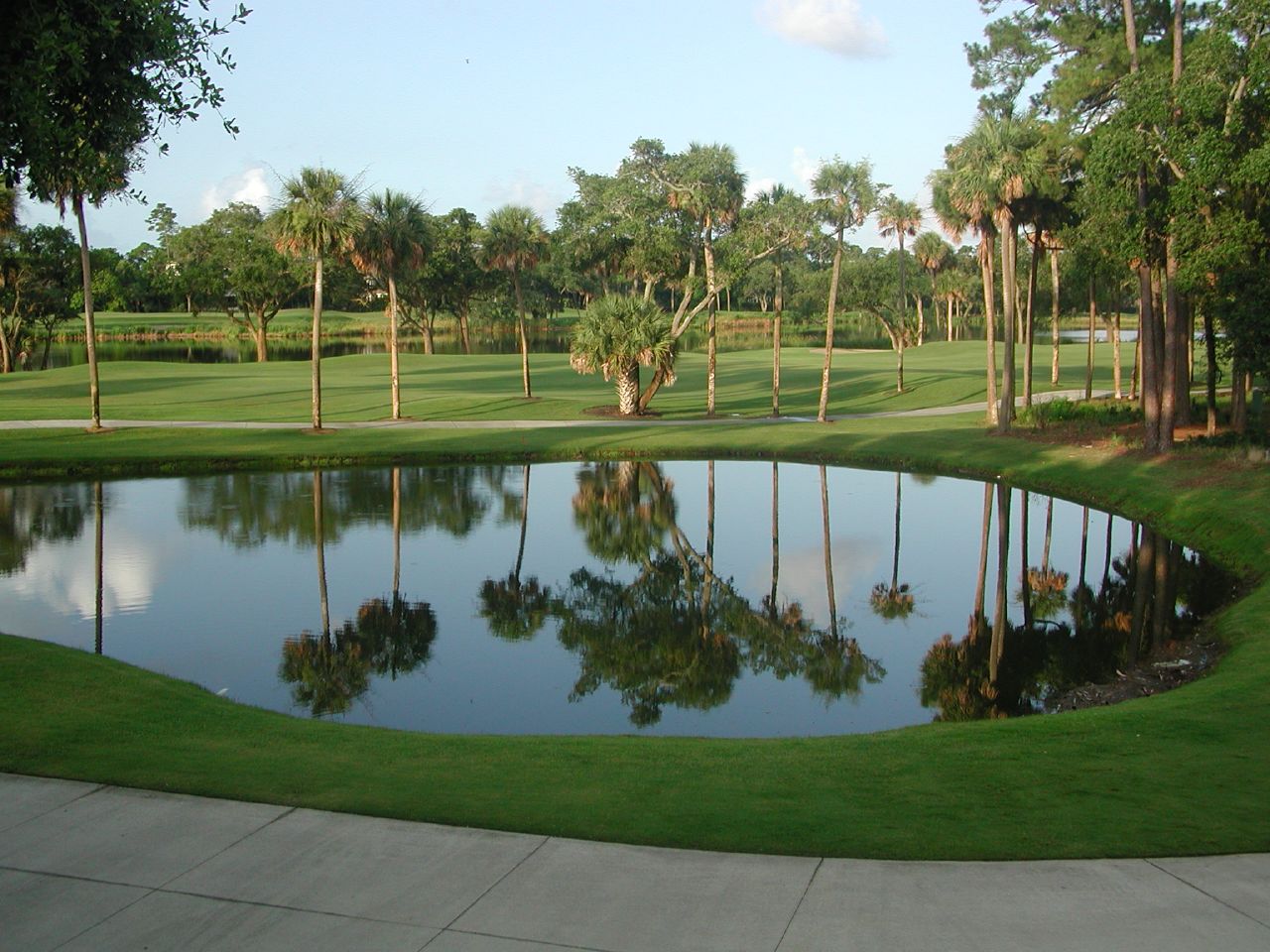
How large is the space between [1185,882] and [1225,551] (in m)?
17.1

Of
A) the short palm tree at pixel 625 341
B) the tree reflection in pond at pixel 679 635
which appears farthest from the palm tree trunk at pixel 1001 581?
the short palm tree at pixel 625 341

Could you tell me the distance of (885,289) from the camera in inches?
3556

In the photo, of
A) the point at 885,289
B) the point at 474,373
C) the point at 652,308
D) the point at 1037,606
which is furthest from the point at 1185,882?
the point at 885,289

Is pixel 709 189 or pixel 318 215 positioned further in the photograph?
pixel 709 189

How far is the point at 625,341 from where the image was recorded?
45562mm

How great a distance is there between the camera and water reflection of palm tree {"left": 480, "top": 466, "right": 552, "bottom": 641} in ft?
57.4

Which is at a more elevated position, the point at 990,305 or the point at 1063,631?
the point at 990,305

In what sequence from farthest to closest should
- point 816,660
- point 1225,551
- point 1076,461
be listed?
point 1076,461
point 1225,551
point 816,660

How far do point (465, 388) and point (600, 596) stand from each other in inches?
1621

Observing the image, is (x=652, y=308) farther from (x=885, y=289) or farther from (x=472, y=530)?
(x=885, y=289)

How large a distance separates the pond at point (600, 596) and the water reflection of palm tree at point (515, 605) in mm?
68

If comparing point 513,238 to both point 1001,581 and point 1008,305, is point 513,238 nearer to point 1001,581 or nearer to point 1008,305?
point 1008,305

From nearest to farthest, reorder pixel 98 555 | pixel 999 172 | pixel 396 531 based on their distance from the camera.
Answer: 1. pixel 98 555
2. pixel 396 531
3. pixel 999 172

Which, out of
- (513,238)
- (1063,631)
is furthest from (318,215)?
(1063,631)
